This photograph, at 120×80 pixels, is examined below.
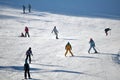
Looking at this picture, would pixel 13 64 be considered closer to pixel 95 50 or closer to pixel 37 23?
pixel 95 50

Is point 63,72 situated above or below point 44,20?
below

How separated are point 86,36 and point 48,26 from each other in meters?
7.24

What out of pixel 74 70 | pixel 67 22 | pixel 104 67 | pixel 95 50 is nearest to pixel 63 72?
pixel 74 70

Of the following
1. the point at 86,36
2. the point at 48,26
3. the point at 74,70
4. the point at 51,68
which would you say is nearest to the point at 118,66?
the point at 74,70

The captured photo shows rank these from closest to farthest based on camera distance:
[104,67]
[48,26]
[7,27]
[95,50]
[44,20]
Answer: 1. [104,67]
2. [95,50]
3. [7,27]
4. [48,26]
5. [44,20]

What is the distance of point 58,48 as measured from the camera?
26.2 m

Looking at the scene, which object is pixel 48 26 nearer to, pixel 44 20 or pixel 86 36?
pixel 44 20

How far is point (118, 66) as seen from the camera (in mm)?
20500

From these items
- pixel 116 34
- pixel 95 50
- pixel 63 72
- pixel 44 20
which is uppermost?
pixel 44 20

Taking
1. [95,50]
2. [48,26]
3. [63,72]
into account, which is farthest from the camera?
[48,26]

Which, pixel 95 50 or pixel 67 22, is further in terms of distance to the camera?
pixel 67 22

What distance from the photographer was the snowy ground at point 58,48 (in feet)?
61.9

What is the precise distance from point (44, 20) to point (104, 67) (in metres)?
22.9

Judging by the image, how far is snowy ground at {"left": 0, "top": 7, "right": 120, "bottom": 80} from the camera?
61.9ft
